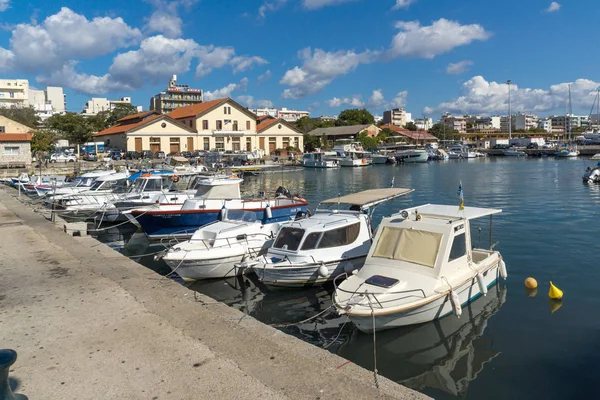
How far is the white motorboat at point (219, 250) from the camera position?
14750 millimetres

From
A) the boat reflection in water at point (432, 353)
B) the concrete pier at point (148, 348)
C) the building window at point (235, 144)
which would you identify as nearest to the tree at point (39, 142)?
the building window at point (235, 144)

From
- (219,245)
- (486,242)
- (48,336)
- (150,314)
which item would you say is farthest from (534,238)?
(48,336)

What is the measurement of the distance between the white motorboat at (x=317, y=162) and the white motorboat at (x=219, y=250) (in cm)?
6496

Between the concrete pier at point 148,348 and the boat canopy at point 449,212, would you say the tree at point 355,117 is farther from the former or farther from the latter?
the concrete pier at point 148,348

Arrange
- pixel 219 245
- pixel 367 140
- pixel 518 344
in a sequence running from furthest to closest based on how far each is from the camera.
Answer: pixel 367 140 < pixel 219 245 < pixel 518 344

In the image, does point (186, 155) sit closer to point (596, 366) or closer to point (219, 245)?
point (219, 245)

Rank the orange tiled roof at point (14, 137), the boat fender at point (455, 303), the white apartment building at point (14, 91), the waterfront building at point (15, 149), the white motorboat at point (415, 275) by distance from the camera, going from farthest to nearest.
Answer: the white apartment building at point (14, 91) < the orange tiled roof at point (14, 137) < the waterfront building at point (15, 149) < the boat fender at point (455, 303) < the white motorboat at point (415, 275)

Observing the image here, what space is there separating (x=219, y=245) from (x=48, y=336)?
7715mm

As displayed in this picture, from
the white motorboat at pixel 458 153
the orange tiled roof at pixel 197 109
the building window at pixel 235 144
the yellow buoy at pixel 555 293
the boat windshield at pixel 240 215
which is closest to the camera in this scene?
the yellow buoy at pixel 555 293

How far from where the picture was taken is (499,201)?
1340 inches

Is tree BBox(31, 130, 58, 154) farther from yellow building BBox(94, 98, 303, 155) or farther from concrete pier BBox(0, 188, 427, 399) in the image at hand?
concrete pier BBox(0, 188, 427, 399)

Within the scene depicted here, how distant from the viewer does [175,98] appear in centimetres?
12712

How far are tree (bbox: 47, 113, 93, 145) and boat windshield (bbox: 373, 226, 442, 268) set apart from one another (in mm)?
87951

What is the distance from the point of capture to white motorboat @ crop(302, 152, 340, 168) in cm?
8120
